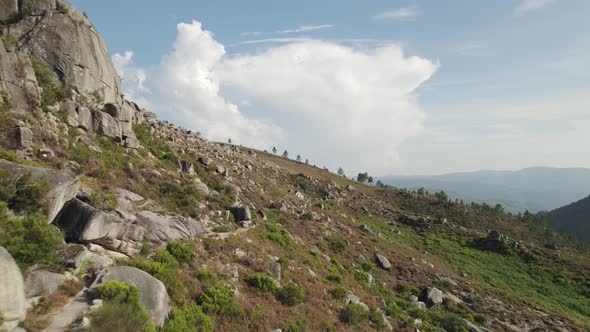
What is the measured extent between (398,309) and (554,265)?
46.0m

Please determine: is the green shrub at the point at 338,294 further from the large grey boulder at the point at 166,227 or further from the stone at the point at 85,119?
the stone at the point at 85,119

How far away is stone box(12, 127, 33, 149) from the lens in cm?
1770

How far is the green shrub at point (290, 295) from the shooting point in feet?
58.7

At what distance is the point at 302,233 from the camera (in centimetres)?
3491

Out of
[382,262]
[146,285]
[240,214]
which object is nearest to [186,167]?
[240,214]

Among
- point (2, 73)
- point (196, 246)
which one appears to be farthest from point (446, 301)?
point (2, 73)

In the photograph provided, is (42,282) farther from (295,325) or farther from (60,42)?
(60,42)

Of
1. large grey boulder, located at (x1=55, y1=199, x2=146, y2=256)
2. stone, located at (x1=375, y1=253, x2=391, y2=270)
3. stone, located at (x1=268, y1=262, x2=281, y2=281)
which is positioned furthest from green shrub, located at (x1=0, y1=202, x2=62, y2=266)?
stone, located at (x1=375, y1=253, x2=391, y2=270)

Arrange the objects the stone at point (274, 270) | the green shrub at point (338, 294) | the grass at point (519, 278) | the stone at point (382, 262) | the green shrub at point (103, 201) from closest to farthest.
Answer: the green shrub at point (103, 201) < the stone at point (274, 270) < the green shrub at point (338, 294) < the stone at point (382, 262) < the grass at point (519, 278)

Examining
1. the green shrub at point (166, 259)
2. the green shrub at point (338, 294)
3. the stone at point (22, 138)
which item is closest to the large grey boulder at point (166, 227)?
the green shrub at point (166, 259)

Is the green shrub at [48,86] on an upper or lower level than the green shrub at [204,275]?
upper

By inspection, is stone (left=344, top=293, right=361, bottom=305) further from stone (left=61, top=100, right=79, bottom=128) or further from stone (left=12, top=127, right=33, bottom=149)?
stone (left=61, top=100, right=79, bottom=128)

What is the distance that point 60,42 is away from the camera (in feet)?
89.7

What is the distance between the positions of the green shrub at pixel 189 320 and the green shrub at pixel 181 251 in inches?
145
